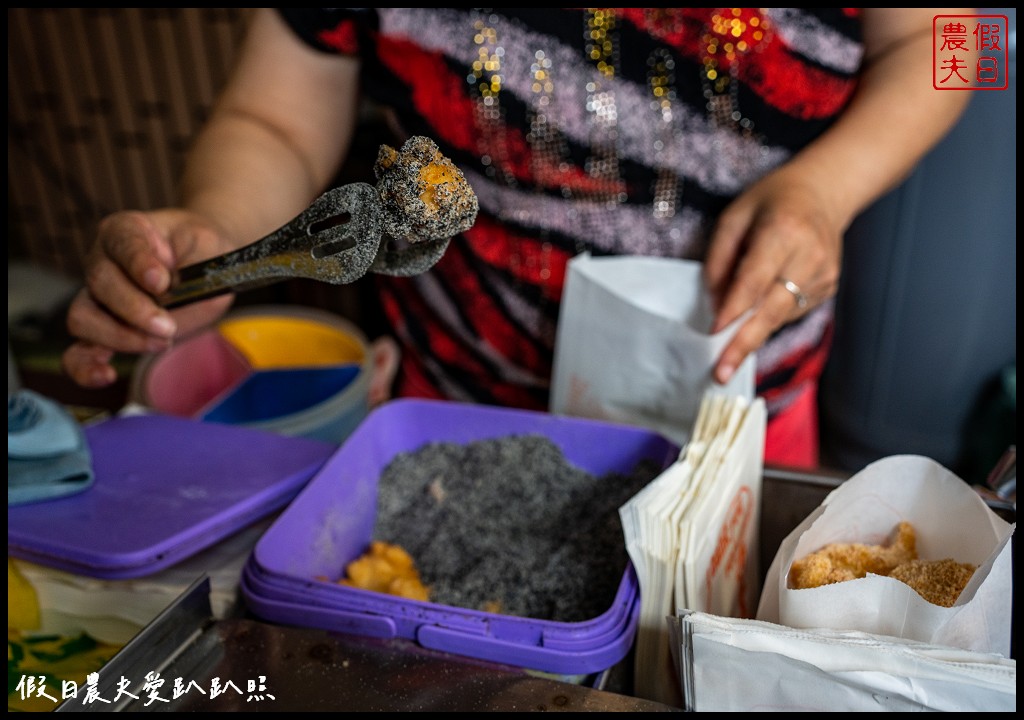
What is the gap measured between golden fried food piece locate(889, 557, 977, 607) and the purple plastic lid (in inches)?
22.6

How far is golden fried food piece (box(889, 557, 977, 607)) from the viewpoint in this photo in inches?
23.2

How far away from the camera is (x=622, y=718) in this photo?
58cm

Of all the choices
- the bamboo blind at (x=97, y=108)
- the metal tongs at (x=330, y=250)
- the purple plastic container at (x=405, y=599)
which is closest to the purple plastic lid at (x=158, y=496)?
the purple plastic container at (x=405, y=599)

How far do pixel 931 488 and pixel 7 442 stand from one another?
840mm

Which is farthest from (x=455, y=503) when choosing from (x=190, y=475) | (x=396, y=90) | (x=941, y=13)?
(x=941, y=13)

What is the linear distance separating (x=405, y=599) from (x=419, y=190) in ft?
1.09

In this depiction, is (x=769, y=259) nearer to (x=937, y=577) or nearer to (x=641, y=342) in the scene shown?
(x=641, y=342)

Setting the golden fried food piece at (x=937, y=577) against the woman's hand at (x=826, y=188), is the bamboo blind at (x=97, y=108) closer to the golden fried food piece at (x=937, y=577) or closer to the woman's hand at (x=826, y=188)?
the woman's hand at (x=826, y=188)

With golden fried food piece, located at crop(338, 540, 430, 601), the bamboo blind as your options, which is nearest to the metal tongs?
golden fried food piece, located at crop(338, 540, 430, 601)

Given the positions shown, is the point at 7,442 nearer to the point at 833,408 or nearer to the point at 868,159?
the point at 868,159

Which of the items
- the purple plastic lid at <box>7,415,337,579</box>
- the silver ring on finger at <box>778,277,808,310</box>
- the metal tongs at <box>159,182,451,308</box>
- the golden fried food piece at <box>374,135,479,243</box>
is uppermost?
the golden fried food piece at <box>374,135,479,243</box>

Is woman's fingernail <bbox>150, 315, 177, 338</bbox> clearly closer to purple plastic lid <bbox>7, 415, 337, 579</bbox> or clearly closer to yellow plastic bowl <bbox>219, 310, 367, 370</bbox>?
purple plastic lid <bbox>7, 415, 337, 579</bbox>

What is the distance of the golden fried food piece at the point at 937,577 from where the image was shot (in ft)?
1.93

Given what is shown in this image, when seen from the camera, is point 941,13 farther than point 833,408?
No
